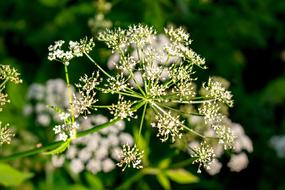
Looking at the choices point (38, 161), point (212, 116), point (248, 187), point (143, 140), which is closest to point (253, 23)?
point (248, 187)

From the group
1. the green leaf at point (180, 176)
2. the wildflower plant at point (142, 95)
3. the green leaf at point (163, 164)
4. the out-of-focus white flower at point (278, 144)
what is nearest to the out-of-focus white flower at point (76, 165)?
the green leaf at point (163, 164)

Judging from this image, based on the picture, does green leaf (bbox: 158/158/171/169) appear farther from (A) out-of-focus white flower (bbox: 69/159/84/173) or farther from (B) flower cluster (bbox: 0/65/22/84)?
(B) flower cluster (bbox: 0/65/22/84)

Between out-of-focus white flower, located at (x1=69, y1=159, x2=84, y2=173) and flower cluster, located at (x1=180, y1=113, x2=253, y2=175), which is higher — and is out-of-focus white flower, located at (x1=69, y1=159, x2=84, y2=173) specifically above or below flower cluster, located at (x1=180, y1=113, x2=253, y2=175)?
above

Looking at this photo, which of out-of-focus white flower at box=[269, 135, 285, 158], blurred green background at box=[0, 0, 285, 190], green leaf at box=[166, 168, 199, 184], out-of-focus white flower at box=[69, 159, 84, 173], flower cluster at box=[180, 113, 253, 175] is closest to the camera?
flower cluster at box=[180, 113, 253, 175]

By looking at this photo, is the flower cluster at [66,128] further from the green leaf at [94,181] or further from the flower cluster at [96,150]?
the green leaf at [94,181]

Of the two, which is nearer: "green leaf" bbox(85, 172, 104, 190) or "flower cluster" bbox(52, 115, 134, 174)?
"flower cluster" bbox(52, 115, 134, 174)

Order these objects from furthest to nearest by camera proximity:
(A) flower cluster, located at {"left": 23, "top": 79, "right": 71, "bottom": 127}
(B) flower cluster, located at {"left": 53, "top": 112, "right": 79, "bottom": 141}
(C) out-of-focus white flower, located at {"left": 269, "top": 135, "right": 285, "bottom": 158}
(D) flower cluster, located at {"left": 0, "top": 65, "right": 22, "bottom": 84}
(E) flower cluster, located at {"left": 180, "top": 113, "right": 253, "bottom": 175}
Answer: (C) out-of-focus white flower, located at {"left": 269, "top": 135, "right": 285, "bottom": 158} → (A) flower cluster, located at {"left": 23, "top": 79, "right": 71, "bottom": 127} → (E) flower cluster, located at {"left": 180, "top": 113, "right": 253, "bottom": 175} → (D) flower cluster, located at {"left": 0, "top": 65, "right": 22, "bottom": 84} → (B) flower cluster, located at {"left": 53, "top": 112, "right": 79, "bottom": 141}

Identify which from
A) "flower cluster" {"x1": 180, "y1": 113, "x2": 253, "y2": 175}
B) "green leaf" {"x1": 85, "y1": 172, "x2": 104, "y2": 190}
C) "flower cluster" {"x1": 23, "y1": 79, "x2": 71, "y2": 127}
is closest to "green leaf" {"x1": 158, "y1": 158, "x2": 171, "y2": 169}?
"flower cluster" {"x1": 180, "y1": 113, "x2": 253, "y2": 175}
